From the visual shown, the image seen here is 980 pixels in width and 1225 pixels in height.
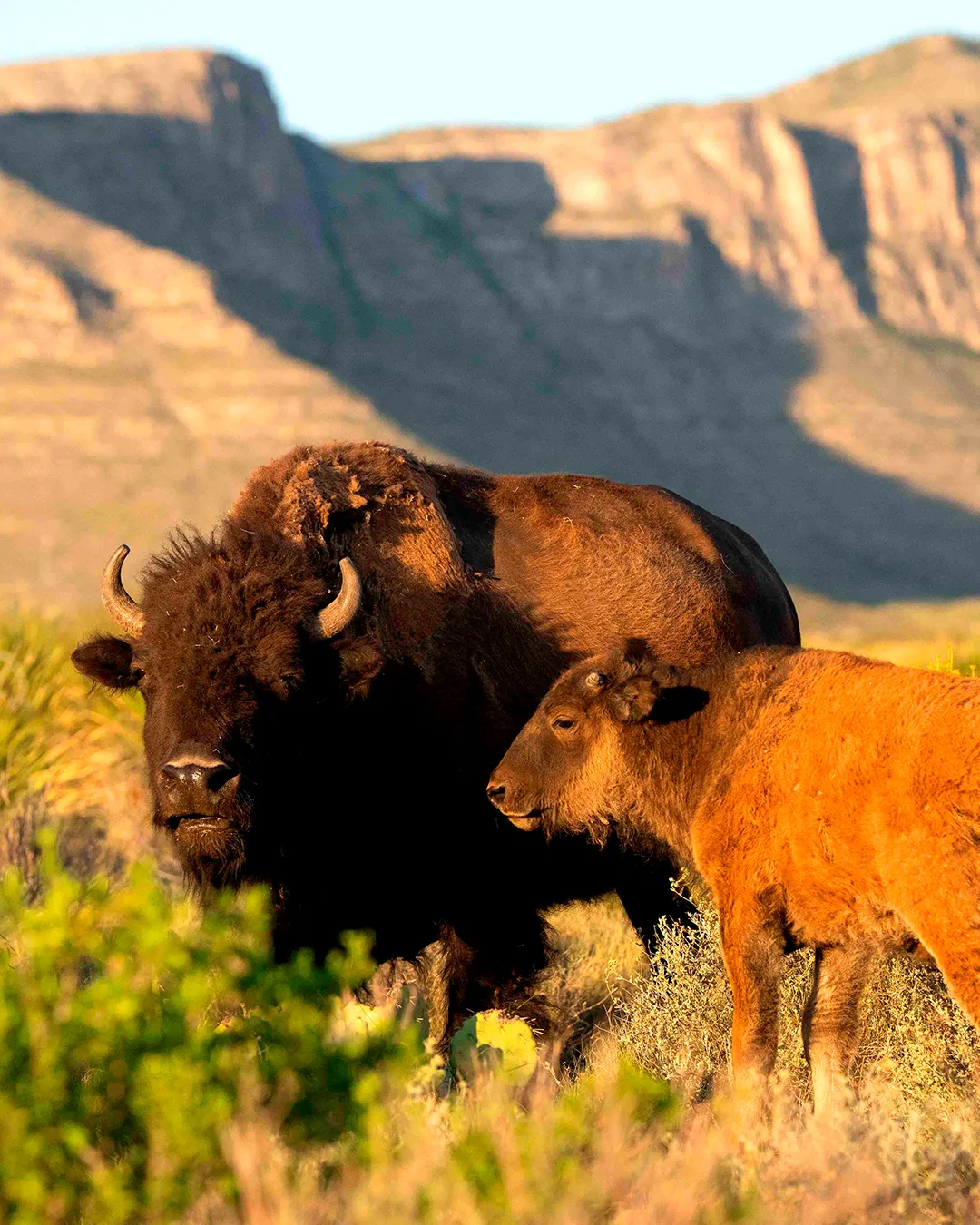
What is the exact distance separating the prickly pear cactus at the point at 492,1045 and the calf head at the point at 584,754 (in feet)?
2.99

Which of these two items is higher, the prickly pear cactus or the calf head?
the calf head

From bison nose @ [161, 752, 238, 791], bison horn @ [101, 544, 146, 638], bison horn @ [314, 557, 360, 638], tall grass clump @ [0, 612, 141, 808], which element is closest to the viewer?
bison nose @ [161, 752, 238, 791]

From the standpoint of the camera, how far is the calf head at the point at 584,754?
7301 mm

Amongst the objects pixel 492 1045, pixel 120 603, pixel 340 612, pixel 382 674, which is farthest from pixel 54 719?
pixel 492 1045

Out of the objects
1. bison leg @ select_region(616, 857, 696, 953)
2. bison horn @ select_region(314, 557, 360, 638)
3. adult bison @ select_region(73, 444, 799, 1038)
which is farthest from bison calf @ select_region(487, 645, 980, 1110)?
bison leg @ select_region(616, 857, 696, 953)

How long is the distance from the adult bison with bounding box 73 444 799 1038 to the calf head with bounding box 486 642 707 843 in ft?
2.43

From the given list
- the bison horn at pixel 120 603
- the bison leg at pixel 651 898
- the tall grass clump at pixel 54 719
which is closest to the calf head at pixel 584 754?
the bison leg at pixel 651 898

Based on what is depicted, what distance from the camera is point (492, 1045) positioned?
682cm

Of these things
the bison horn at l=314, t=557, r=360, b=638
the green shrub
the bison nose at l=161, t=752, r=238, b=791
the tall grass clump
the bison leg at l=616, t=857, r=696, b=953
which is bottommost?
the tall grass clump

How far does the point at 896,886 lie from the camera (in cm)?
593

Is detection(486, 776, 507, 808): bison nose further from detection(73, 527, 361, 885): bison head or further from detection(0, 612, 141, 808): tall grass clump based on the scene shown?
detection(0, 612, 141, 808): tall grass clump

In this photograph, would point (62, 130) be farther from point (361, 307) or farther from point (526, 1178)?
point (526, 1178)

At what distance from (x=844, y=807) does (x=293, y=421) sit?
4433 inches

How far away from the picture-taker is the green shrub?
13.8 ft
